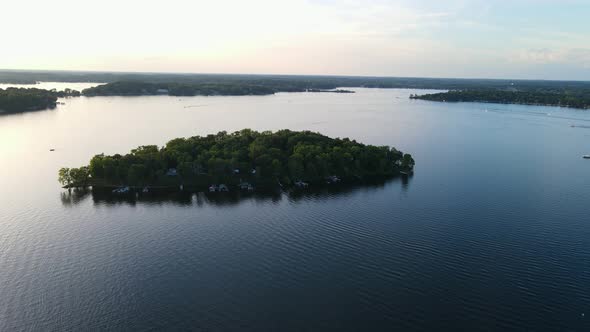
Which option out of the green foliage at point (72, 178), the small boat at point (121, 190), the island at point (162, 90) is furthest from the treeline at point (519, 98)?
the green foliage at point (72, 178)

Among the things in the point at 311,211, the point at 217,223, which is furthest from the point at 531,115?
the point at 217,223

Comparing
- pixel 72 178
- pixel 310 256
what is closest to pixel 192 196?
pixel 72 178

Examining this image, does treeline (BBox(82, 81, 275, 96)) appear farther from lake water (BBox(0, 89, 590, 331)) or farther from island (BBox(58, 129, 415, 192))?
island (BBox(58, 129, 415, 192))

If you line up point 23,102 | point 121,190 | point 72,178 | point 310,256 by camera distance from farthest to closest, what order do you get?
point 23,102, point 72,178, point 121,190, point 310,256

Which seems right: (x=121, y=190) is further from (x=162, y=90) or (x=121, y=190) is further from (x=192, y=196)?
(x=162, y=90)

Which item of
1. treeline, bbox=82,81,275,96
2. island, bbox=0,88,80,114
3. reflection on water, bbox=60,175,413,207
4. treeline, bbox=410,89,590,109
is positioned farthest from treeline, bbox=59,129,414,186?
treeline, bbox=410,89,590,109

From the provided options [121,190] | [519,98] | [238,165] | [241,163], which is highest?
[519,98]

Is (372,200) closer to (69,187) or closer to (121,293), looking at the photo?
(121,293)
